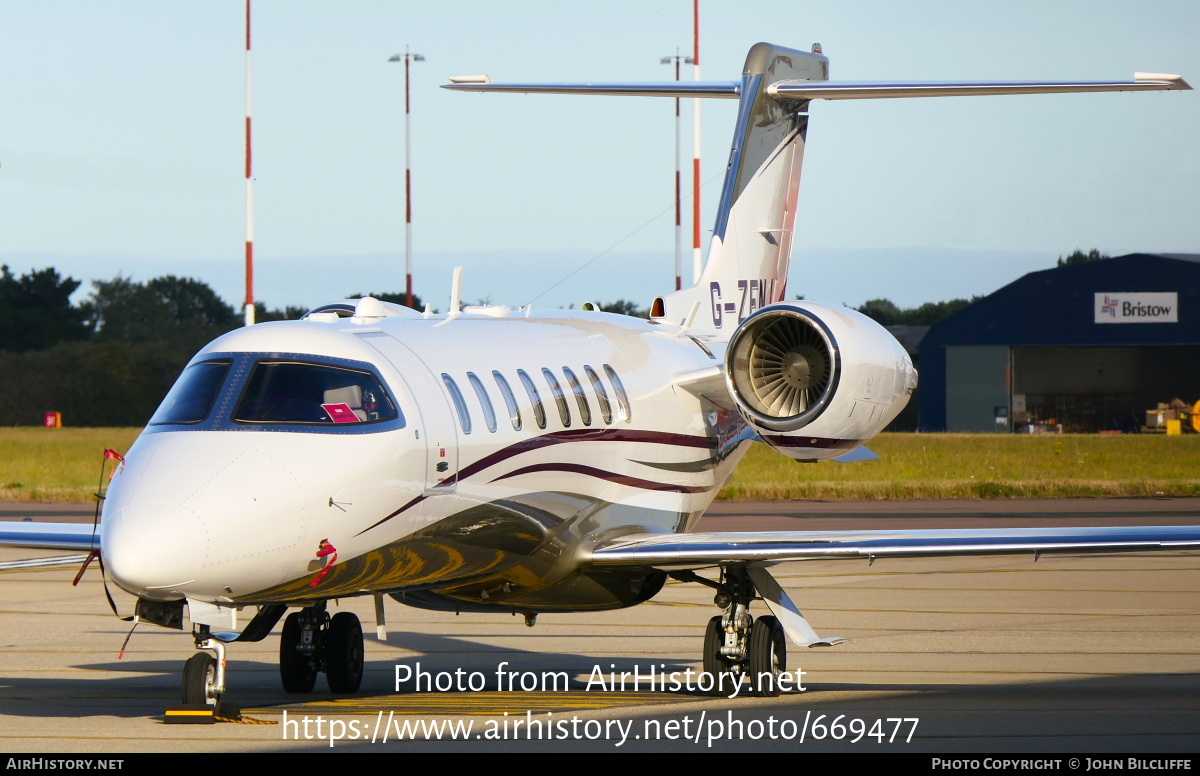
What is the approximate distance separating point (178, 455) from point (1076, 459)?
149 feet

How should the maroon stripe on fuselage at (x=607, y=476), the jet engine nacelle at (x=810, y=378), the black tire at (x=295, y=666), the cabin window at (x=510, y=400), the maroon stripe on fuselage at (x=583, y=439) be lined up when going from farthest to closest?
the jet engine nacelle at (x=810, y=378)
the black tire at (x=295, y=666)
the maroon stripe on fuselage at (x=607, y=476)
the cabin window at (x=510, y=400)
the maroon stripe on fuselage at (x=583, y=439)

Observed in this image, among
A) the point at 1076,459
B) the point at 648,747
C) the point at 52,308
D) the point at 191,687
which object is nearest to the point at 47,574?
the point at 191,687

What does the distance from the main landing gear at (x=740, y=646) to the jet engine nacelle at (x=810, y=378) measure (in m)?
1.35

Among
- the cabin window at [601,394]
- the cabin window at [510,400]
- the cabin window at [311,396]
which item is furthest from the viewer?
the cabin window at [601,394]

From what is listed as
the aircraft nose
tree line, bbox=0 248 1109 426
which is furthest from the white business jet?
tree line, bbox=0 248 1109 426

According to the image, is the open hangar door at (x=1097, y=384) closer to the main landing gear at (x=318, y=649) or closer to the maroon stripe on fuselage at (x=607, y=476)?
the maroon stripe on fuselage at (x=607, y=476)

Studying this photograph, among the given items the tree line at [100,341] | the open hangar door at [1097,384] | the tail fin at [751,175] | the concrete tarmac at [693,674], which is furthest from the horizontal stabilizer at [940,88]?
the open hangar door at [1097,384]

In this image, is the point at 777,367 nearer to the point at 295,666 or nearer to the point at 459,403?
the point at 459,403

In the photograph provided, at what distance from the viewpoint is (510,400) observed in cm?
1270

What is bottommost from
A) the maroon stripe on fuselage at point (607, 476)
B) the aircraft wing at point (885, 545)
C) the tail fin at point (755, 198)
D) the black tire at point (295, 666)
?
the black tire at point (295, 666)

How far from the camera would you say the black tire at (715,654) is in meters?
13.5

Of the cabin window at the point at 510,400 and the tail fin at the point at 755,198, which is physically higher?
the tail fin at the point at 755,198

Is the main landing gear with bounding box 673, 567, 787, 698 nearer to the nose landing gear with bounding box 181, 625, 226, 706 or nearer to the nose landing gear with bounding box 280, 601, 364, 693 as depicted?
the nose landing gear with bounding box 280, 601, 364, 693

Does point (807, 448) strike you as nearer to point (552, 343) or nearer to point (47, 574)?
point (552, 343)
